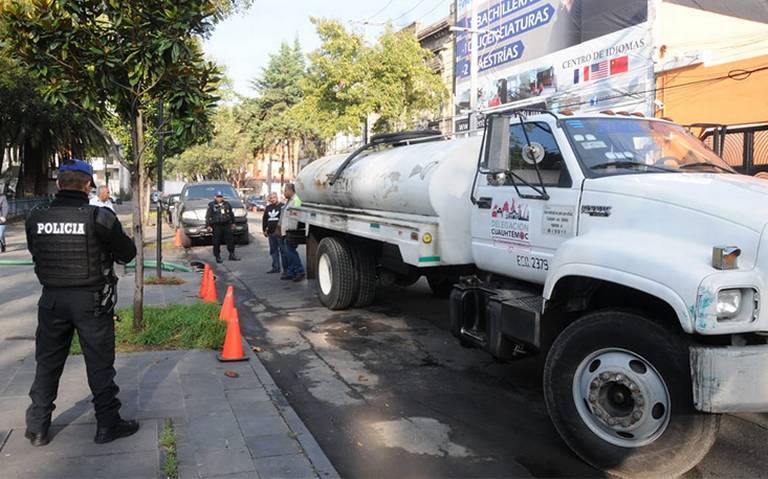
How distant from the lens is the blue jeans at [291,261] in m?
12.1

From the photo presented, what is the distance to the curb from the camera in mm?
3814

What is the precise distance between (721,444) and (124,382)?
4610mm

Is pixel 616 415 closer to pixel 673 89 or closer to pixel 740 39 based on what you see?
pixel 673 89

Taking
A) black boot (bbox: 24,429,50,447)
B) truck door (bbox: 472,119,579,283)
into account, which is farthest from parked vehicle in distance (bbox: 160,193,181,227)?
black boot (bbox: 24,429,50,447)

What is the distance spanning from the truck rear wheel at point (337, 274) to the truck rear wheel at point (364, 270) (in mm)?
63

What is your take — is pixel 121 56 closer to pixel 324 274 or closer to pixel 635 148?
Result: pixel 324 274

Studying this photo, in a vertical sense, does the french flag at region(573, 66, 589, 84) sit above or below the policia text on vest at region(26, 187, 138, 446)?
above

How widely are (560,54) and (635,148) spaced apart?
18915 mm

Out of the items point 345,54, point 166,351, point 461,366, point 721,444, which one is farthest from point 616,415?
point 345,54

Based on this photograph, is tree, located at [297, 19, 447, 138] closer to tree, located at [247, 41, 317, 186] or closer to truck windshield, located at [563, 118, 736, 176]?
truck windshield, located at [563, 118, 736, 176]

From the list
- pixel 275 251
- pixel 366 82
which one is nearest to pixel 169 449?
pixel 275 251

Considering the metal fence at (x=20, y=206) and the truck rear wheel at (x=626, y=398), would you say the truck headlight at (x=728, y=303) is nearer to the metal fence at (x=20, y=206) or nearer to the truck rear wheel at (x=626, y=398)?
the truck rear wheel at (x=626, y=398)

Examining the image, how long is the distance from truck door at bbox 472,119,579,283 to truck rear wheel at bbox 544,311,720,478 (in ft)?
2.88

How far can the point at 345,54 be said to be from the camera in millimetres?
26016
